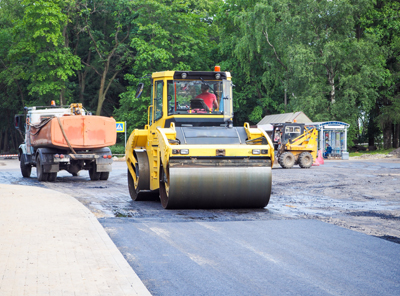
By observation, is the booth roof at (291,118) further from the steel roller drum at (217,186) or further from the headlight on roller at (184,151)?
the headlight on roller at (184,151)

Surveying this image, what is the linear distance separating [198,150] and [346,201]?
4.90m

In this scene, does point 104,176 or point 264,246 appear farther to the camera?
point 104,176

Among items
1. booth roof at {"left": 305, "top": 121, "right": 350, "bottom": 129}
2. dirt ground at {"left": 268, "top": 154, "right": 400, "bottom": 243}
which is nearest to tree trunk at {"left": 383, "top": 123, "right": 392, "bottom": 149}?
booth roof at {"left": 305, "top": 121, "right": 350, "bottom": 129}

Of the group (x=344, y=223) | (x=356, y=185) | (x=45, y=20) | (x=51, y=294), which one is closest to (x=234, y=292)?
(x=51, y=294)

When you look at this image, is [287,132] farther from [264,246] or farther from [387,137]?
[264,246]

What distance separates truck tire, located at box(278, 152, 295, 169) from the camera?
30203 millimetres

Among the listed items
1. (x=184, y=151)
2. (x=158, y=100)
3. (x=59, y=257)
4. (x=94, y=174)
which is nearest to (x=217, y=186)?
(x=184, y=151)

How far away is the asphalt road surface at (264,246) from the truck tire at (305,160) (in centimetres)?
1660

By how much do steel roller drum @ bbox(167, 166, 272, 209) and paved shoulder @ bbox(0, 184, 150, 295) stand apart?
1.84 metres

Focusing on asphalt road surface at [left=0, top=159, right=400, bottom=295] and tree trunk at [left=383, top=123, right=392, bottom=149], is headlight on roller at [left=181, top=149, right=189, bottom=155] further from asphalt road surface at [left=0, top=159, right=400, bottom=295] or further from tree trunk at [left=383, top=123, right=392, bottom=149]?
tree trunk at [left=383, top=123, right=392, bottom=149]

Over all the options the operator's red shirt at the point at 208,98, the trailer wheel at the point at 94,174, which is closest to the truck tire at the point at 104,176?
the trailer wheel at the point at 94,174

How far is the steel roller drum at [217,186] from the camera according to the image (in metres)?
10.9

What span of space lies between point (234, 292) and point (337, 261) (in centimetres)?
190

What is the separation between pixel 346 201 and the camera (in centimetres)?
1399
